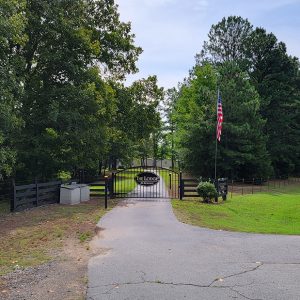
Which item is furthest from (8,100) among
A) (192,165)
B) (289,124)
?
(289,124)

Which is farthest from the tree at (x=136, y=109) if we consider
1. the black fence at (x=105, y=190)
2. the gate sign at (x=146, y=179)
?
the black fence at (x=105, y=190)

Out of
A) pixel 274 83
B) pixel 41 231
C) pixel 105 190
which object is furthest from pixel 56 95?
pixel 274 83

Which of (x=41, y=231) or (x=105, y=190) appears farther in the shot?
(x=105, y=190)

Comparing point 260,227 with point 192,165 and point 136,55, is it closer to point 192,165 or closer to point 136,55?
point 136,55

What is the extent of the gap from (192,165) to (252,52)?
1623cm

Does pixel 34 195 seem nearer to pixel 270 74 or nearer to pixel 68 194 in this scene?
pixel 68 194

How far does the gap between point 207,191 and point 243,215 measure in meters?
3.66

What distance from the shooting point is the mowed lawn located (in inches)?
492

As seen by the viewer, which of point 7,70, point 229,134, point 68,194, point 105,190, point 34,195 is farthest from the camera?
point 229,134

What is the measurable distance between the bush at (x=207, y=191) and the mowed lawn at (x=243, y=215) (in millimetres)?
454

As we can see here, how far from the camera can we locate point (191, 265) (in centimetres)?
762

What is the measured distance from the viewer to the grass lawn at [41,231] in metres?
8.55

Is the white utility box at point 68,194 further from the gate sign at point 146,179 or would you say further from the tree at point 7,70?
the gate sign at point 146,179

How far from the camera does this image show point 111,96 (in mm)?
23609
